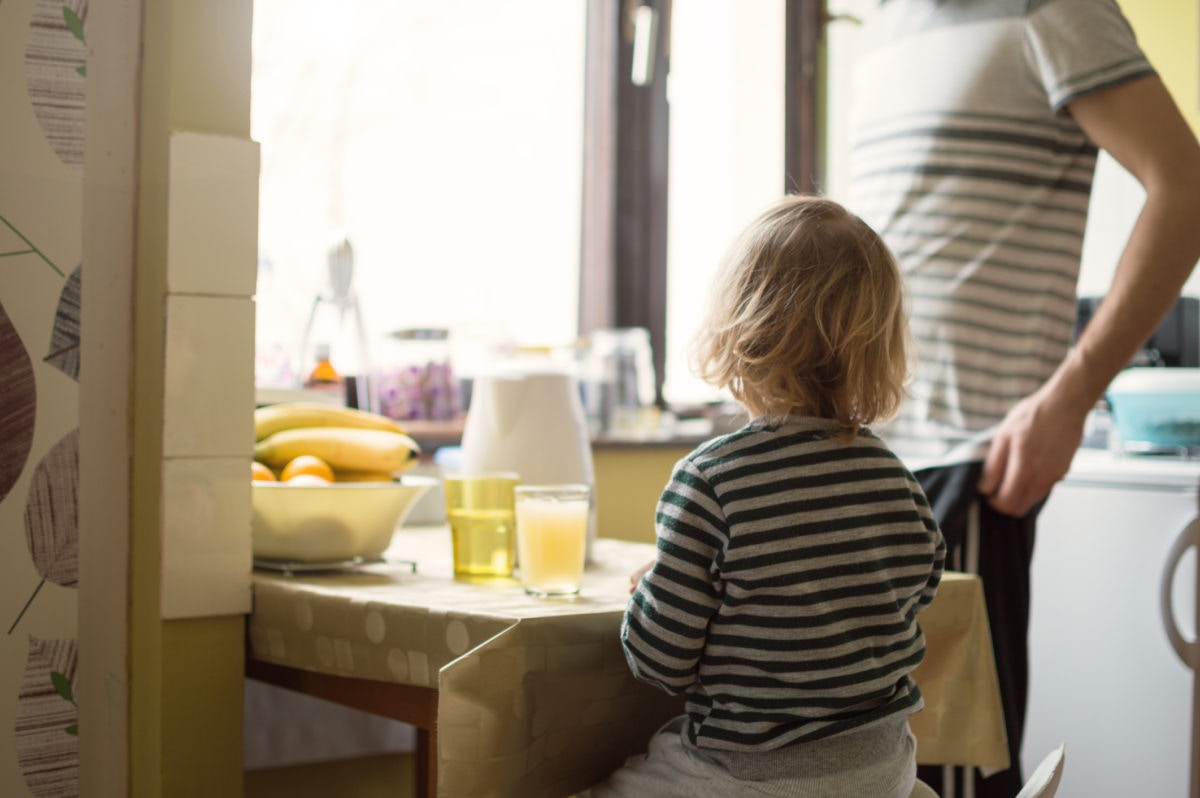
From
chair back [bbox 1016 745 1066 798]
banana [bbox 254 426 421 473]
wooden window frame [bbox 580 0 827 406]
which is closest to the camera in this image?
chair back [bbox 1016 745 1066 798]

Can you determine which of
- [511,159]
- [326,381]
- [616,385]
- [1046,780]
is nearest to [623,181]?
[511,159]

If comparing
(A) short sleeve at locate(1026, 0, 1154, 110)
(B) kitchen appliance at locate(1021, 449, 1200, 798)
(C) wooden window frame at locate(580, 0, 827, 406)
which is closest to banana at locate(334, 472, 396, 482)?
(A) short sleeve at locate(1026, 0, 1154, 110)

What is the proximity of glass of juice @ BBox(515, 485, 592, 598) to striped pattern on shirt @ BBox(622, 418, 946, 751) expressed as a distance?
0.15m

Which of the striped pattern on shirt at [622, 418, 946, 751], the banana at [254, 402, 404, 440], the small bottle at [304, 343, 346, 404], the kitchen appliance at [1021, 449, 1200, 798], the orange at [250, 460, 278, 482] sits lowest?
the kitchen appliance at [1021, 449, 1200, 798]

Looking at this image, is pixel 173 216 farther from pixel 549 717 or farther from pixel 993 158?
pixel 993 158

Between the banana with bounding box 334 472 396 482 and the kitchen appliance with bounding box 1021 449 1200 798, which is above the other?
the banana with bounding box 334 472 396 482

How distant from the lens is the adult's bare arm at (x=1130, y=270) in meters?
1.21

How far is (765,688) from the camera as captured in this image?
0.82 metres

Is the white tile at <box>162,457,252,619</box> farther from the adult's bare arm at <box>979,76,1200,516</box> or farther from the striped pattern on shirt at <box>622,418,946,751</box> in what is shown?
the adult's bare arm at <box>979,76,1200,516</box>

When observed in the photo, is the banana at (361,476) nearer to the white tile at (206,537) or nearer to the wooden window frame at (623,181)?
the white tile at (206,537)

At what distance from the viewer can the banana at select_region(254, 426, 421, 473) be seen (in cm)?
119

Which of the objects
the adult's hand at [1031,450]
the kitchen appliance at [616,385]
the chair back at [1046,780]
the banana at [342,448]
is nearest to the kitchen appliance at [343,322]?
the banana at [342,448]

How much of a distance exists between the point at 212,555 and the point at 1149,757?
1692 millimetres

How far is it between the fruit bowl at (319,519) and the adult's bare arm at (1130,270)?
0.68m
